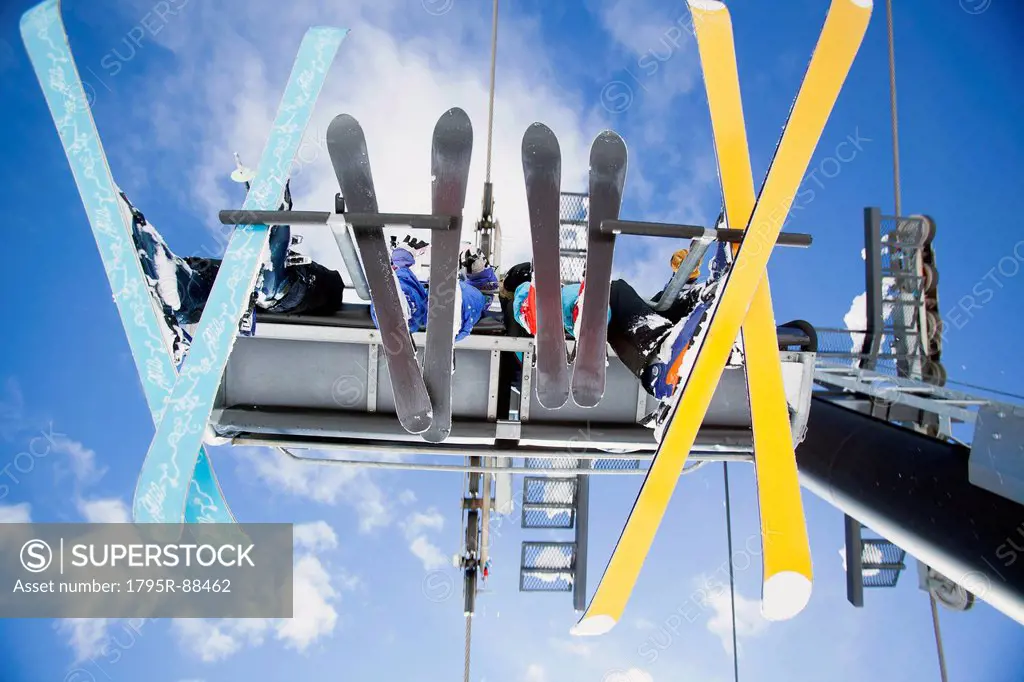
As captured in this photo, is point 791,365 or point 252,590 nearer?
point 791,365

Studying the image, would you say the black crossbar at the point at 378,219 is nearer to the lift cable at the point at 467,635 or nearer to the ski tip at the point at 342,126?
the ski tip at the point at 342,126

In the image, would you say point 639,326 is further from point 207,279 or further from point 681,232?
point 207,279

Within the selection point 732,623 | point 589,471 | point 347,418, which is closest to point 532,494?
point 732,623

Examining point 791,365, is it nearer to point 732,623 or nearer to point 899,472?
point 899,472

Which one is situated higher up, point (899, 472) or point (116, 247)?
point (116, 247)

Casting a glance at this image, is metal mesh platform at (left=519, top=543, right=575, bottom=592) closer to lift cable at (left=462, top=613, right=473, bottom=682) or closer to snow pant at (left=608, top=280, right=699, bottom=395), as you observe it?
lift cable at (left=462, top=613, right=473, bottom=682)

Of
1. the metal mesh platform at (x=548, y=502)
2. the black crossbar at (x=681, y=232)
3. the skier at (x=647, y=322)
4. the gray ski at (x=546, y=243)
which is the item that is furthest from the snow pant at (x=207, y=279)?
the metal mesh platform at (x=548, y=502)

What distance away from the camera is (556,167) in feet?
6.29

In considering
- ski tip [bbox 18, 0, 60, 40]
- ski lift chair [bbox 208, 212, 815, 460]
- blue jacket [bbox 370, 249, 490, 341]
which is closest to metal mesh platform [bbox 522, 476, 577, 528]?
ski lift chair [bbox 208, 212, 815, 460]

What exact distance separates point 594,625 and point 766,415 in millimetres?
1122

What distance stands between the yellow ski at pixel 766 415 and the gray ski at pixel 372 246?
1.33 metres

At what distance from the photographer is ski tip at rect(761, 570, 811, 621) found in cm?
191

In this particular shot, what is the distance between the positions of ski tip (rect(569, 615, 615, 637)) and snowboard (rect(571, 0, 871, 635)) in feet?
1.75

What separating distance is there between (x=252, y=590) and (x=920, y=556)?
11.9ft
